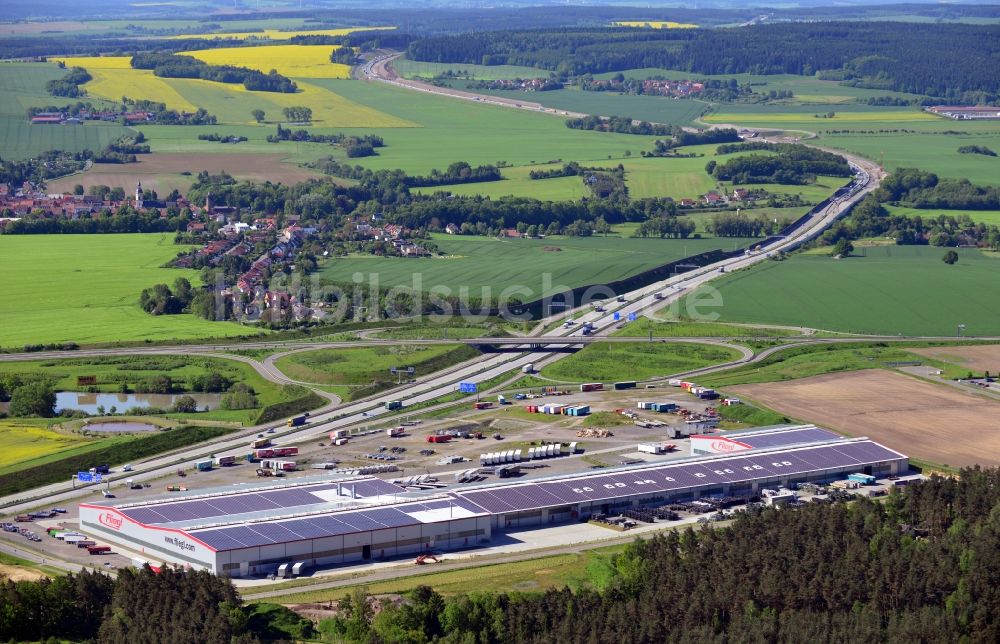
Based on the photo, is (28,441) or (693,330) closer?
(28,441)

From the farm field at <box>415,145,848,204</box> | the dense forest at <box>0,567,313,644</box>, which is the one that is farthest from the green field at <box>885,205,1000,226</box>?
the dense forest at <box>0,567,313,644</box>

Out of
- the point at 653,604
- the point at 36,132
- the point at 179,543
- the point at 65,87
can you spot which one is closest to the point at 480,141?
the point at 36,132

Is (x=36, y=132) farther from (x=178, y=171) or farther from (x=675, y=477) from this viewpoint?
(x=675, y=477)

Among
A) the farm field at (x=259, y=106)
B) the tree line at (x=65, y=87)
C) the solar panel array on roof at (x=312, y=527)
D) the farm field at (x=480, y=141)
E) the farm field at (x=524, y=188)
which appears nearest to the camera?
the solar panel array on roof at (x=312, y=527)

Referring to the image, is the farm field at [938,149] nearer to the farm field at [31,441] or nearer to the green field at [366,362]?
the green field at [366,362]

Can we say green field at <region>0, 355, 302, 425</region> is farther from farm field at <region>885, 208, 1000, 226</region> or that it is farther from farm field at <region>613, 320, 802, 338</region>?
farm field at <region>885, 208, 1000, 226</region>

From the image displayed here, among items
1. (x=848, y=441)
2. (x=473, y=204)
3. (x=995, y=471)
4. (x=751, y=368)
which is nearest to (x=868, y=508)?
(x=995, y=471)

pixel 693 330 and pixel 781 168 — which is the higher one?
pixel 781 168

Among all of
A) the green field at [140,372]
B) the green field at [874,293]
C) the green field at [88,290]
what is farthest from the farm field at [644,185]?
the green field at [140,372]
